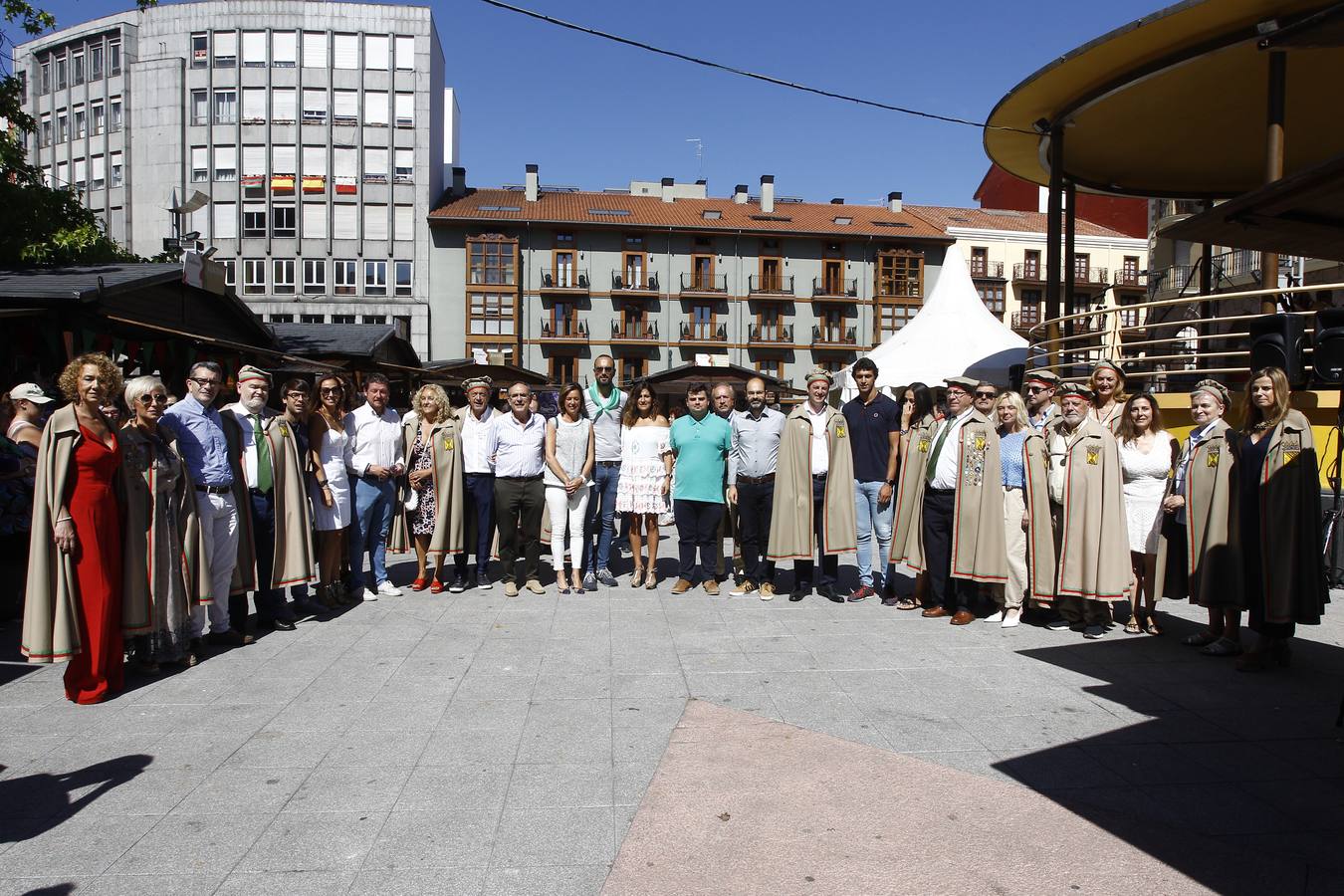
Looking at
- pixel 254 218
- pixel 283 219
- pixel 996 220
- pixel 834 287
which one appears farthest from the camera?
pixel 996 220

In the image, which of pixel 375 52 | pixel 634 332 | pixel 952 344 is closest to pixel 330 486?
pixel 952 344

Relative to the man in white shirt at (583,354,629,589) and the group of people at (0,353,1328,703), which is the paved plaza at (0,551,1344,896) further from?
the man in white shirt at (583,354,629,589)

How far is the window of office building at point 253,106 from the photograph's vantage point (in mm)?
48469

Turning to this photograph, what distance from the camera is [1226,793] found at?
145 inches

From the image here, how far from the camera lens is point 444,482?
8.12m

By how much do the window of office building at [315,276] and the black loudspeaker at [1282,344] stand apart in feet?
163

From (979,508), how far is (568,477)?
3438mm

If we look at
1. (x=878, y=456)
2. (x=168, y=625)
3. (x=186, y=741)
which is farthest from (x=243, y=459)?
(x=878, y=456)

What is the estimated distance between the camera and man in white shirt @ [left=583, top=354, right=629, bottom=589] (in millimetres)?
8398

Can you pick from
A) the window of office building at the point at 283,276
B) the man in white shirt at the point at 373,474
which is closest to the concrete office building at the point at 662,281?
the window of office building at the point at 283,276

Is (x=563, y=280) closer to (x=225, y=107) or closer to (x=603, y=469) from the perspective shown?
(x=225, y=107)

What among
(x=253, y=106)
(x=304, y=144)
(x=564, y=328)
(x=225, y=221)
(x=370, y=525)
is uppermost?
(x=253, y=106)

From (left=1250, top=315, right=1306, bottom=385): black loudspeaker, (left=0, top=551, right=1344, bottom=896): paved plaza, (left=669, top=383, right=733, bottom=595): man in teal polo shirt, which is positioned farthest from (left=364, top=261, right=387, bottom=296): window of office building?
(left=1250, top=315, right=1306, bottom=385): black loudspeaker

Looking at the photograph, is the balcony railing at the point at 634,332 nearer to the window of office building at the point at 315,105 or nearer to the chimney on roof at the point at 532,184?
the chimney on roof at the point at 532,184
